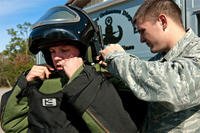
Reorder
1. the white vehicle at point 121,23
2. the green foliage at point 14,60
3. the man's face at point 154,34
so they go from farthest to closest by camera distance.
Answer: the green foliage at point 14,60, the white vehicle at point 121,23, the man's face at point 154,34

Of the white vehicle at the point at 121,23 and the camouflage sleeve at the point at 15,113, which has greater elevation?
the white vehicle at the point at 121,23

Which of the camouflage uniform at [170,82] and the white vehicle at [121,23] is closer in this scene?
the camouflage uniform at [170,82]

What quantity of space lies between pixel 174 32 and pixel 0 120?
100 cm

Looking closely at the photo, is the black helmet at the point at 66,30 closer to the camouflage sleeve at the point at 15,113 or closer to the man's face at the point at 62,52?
the man's face at the point at 62,52

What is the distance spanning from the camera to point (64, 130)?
2.07 metres

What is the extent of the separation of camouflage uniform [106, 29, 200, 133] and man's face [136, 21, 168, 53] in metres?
0.06

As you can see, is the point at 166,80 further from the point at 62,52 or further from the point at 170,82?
the point at 62,52

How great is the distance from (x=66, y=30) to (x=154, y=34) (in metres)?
0.45

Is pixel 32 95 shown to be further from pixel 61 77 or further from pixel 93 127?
pixel 93 127

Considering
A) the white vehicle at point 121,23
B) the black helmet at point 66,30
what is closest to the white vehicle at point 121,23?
the white vehicle at point 121,23

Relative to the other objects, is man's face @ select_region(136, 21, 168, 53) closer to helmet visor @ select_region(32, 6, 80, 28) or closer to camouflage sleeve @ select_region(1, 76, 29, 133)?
helmet visor @ select_region(32, 6, 80, 28)

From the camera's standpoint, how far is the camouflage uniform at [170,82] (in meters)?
1.83

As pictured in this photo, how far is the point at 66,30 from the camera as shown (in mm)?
2219

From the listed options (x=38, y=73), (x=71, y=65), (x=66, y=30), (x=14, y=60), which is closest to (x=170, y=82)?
(x=71, y=65)
